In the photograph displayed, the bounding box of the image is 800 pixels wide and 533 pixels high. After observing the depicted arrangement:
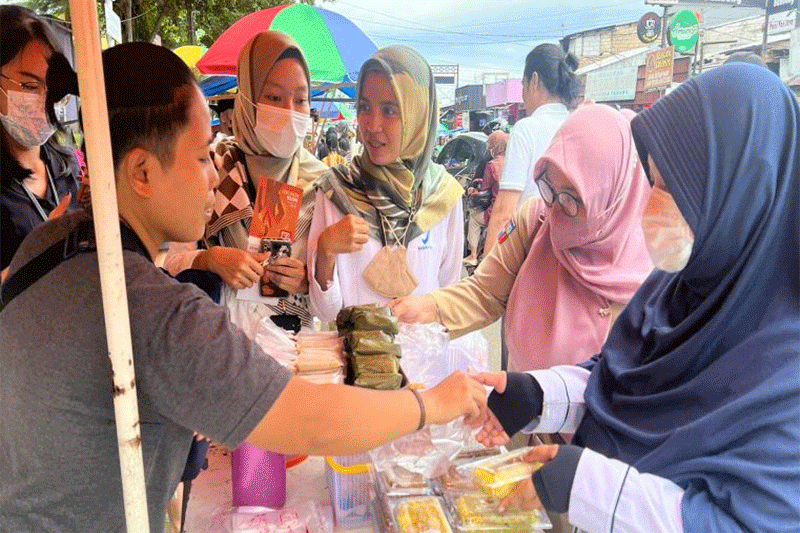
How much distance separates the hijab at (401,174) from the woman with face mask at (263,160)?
202 mm

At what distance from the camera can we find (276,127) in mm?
2336

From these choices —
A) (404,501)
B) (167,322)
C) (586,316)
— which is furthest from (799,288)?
(167,322)

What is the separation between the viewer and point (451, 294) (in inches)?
85.6

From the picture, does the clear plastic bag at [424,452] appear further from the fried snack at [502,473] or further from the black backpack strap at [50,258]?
the black backpack strap at [50,258]

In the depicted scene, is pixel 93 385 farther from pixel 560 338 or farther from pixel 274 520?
pixel 560 338

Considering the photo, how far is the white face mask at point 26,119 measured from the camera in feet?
7.47

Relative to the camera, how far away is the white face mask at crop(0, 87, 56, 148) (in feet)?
7.47

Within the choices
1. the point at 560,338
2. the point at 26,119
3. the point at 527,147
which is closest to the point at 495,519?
the point at 560,338

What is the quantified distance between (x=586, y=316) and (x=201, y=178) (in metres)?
1.23

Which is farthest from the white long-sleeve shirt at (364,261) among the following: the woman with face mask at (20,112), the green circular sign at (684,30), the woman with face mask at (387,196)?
the green circular sign at (684,30)

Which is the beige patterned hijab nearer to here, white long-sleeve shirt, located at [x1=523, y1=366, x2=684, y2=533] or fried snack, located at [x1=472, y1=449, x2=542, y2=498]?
fried snack, located at [x1=472, y1=449, x2=542, y2=498]

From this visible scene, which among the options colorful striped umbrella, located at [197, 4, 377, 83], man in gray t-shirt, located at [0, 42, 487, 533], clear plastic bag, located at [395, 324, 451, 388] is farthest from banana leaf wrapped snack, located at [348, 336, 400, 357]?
colorful striped umbrella, located at [197, 4, 377, 83]

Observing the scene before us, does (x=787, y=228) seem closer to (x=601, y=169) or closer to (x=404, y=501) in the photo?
(x=601, y=169)

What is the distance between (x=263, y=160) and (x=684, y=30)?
28.0ft
